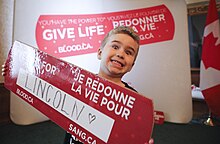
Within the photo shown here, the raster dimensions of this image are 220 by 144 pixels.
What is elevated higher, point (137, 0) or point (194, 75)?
point (137, 0)

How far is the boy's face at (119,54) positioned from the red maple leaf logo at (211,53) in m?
1.02

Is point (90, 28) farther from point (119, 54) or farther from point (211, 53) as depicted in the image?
point (211, 53)

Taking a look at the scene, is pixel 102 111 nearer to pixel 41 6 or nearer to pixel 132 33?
pixel 132 33

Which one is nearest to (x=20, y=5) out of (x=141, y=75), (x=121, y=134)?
(x=141, y=75)

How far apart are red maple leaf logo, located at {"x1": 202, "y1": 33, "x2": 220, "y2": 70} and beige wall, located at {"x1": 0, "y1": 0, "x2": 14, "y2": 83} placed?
60.1 inches

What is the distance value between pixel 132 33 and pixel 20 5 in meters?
0.68

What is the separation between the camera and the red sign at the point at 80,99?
389 millimetres

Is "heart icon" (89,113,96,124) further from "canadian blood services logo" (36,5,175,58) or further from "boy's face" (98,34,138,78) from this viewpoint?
"canadian blood services logo" (36,5,175,58)

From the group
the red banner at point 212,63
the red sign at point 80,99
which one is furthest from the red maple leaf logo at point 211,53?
the red sign at point 80,99

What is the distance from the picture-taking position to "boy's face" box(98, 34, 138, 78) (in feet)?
1.85

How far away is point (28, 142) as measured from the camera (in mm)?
1175

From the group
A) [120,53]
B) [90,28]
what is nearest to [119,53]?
[120,53]

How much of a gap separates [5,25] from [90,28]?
797 millimetres

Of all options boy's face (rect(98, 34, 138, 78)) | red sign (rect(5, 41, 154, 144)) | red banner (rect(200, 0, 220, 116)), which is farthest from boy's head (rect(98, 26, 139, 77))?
red banner (rect(200, 0, 220, 116))
